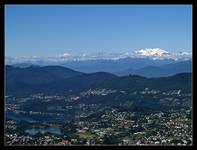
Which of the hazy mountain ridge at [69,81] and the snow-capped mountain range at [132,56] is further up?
the snow-capped mountain range at [132,56]

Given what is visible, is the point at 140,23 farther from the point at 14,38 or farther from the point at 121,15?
the point at 14,38

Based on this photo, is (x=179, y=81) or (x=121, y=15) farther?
(x=121, y=15)

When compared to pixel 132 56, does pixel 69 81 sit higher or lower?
lower

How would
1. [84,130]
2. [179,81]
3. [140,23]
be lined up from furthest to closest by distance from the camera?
[140,23] → [179,81] → [84,130]

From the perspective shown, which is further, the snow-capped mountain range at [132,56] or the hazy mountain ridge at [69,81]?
the snow-capped mountain range at [132,56]

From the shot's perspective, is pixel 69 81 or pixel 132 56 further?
pixel 132 56

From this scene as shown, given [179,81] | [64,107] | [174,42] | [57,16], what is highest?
[57,16]

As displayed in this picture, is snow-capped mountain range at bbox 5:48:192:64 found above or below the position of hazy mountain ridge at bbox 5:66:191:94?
above

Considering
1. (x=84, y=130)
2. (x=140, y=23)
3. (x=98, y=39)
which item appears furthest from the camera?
(x=98, y=39)
